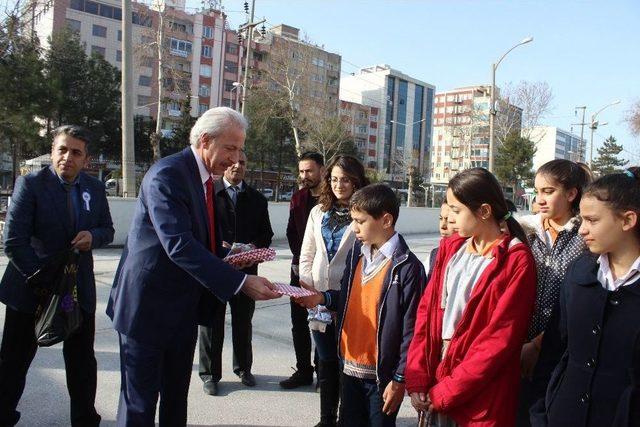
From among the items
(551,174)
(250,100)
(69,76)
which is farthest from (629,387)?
(250,100)

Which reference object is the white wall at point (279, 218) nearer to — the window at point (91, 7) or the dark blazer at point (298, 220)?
the dark blazer at point (298, 220)

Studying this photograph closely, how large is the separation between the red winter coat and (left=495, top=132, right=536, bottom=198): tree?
29.5 meters

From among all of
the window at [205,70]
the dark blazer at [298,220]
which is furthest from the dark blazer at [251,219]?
the window at [205,70]

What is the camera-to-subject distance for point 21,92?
2050 cm

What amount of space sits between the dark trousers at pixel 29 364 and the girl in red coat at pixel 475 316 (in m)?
1.90

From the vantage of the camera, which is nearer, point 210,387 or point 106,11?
point 210,387

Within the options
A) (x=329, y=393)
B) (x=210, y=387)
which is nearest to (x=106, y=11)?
A: (x=210, y=387)

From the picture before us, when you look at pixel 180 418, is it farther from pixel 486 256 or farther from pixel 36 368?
pixel 36 368

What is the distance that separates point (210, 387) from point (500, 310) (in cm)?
247

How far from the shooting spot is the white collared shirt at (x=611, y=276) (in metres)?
1.75

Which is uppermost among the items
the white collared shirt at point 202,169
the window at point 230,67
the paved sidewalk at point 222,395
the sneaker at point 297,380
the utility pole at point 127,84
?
the window at point 230,67

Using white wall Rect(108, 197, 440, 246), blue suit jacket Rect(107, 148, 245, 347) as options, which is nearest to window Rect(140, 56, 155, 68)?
white wall Rect(108, 197, 440, 246)

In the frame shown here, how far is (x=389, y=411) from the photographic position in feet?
7.66

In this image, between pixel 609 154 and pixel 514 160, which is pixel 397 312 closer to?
pixel 514 160
